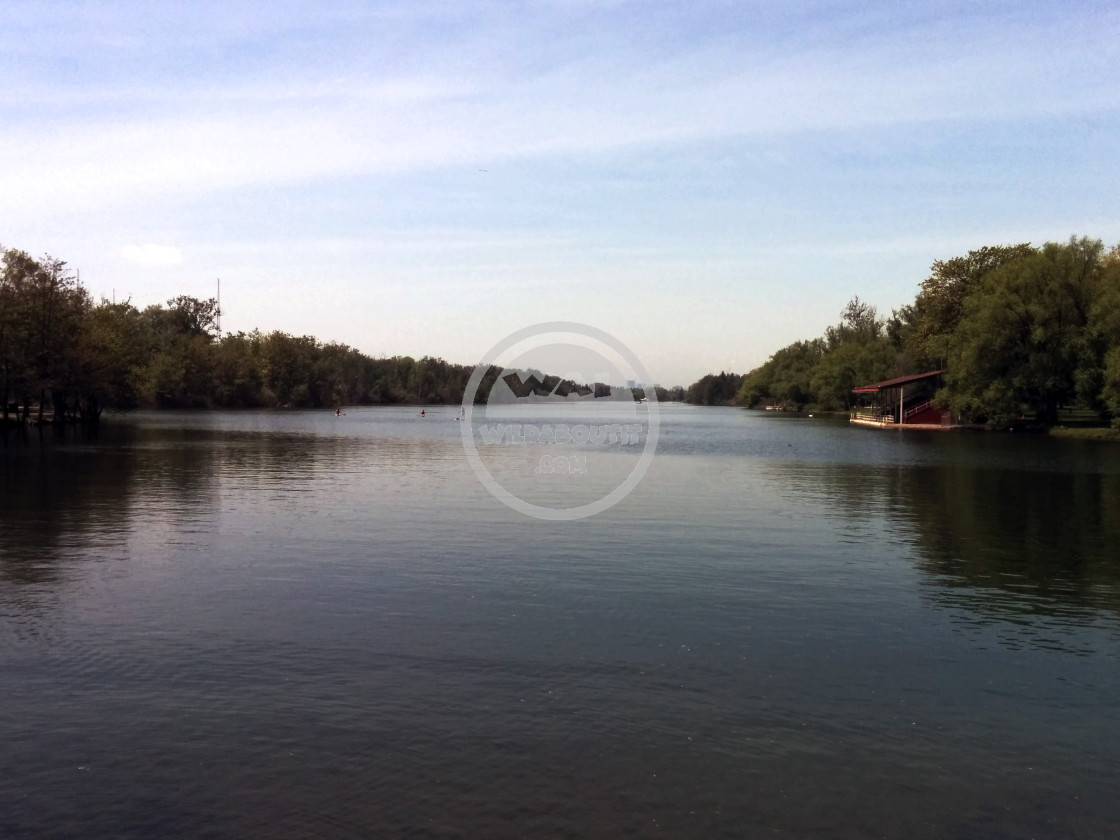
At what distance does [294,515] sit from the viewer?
84.2 feet

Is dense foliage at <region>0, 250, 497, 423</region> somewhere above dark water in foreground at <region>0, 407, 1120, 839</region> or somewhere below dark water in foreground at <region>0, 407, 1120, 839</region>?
above

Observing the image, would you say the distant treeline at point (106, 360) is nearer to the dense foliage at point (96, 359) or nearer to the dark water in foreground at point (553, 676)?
the dense foliage at point (96, 359)

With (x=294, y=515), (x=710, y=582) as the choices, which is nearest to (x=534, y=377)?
(x=294, y=515)

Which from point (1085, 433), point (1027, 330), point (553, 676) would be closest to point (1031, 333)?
point (1027, 330)

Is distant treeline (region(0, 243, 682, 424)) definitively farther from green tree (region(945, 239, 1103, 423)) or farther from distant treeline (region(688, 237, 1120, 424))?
green tree (region(945, 239, 1103, 423))

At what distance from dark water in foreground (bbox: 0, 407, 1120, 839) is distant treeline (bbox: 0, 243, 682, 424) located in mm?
49062

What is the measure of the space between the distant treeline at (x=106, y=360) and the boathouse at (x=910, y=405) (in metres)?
52.1

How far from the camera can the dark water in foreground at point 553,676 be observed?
8422mm

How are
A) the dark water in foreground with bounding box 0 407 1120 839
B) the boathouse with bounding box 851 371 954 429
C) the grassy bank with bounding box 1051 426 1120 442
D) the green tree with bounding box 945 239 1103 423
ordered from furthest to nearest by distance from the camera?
1. the boathouse with bounding box 851 371 954 429
2. the green tree with bounding box 945 239 1103 423
3. the grassy bank with bounding box 1051 426 1120 442
4. the dark water in foreground with bounding box 0 407 1120 839

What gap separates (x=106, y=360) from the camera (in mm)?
75938

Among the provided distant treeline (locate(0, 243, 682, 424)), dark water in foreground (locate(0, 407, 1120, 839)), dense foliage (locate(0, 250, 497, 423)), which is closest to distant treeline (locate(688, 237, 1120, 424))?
dark water in foreground (locate(0, 407, 1120, 839))

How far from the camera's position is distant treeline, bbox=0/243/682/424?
220 ft

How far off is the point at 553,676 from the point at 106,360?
74.2 meters

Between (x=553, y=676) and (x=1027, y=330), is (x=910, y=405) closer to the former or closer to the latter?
(x=1027, y=330)
